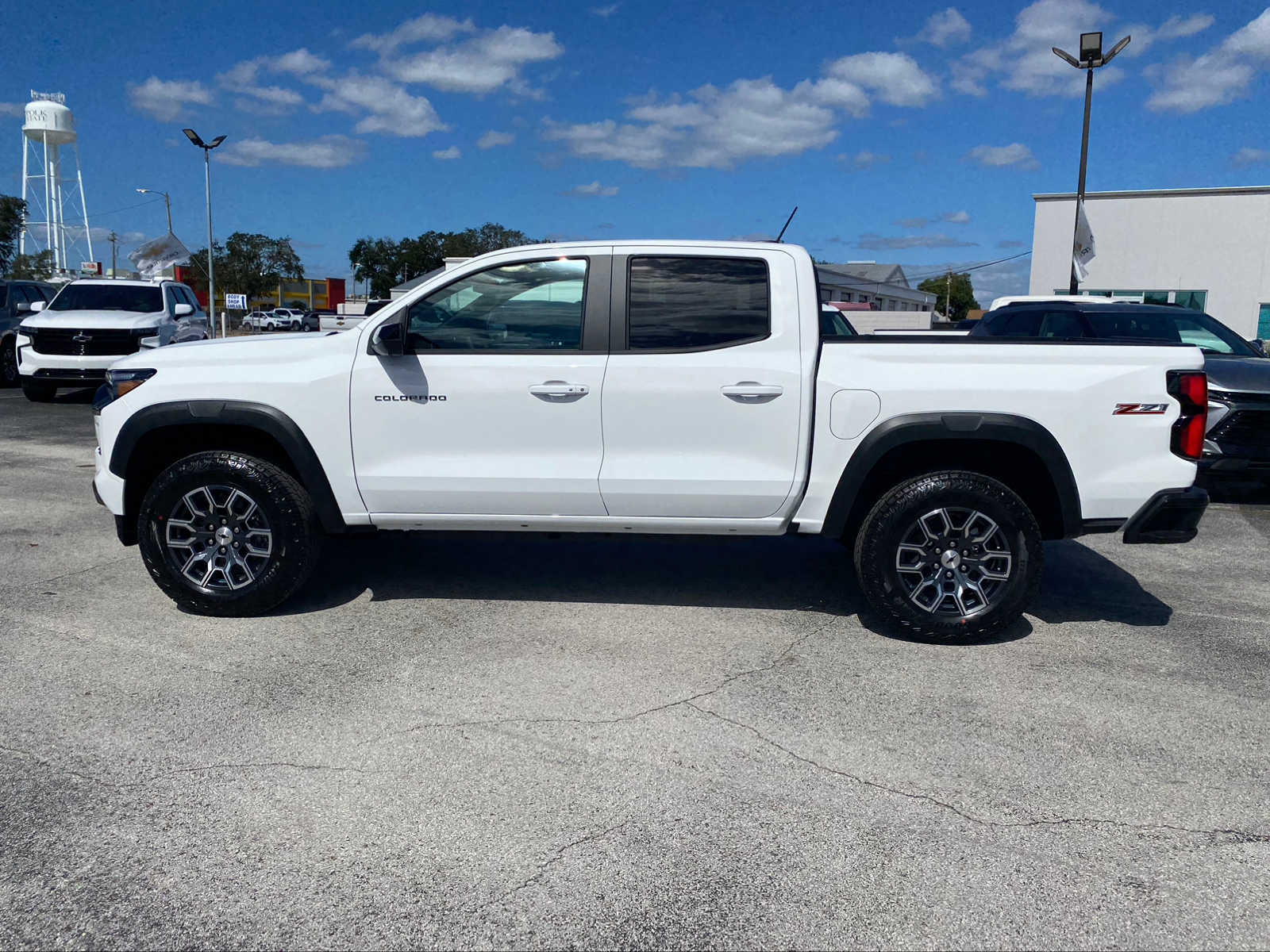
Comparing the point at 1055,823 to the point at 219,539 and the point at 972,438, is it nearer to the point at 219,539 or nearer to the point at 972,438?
the point at 972,438

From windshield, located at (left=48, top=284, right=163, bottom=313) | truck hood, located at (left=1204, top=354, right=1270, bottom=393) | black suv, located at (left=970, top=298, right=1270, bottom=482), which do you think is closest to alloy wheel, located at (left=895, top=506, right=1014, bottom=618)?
black suv, located at (left=970, top=298, right=1270, bottom=482)

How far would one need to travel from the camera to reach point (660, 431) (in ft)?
16.1

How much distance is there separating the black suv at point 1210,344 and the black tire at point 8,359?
15.7 metres

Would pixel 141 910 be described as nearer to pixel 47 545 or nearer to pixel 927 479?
pixel 927 479

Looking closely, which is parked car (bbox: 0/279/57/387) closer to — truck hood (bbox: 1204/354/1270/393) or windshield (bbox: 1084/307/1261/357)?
windshield (bbox: 1084/307/1261/357)

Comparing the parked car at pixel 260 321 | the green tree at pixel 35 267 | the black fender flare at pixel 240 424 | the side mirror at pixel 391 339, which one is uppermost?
the green tree at pixel 35 267

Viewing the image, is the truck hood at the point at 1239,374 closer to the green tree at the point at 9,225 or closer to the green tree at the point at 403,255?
the green tree at the point at 9,225

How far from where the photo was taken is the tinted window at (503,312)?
198 inches

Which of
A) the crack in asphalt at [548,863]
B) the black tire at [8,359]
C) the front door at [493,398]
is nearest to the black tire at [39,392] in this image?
the black tire at [8,359]

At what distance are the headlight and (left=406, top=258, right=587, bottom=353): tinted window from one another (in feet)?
4.53

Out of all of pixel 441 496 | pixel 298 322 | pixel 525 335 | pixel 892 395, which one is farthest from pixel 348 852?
pixel 298 322

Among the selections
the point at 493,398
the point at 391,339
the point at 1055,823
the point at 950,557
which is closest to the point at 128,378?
the point at 391,339

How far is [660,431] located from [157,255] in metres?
33.6

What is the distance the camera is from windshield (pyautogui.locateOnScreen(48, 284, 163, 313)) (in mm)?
15352
